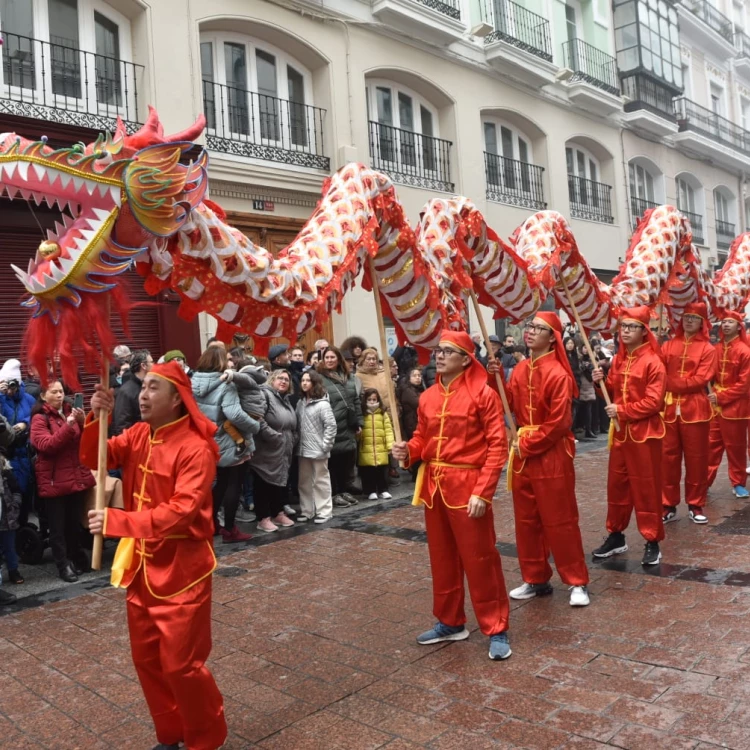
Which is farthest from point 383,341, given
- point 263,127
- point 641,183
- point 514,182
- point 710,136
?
point 710,136

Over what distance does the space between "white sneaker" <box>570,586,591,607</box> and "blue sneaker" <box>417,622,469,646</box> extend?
86 cm

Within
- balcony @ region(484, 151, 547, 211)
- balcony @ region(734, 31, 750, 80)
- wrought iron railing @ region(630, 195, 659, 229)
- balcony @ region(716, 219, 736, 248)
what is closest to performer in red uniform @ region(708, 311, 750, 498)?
balcony @ region(484, 151, 547, 211)

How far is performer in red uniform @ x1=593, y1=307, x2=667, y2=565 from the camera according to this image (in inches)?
227

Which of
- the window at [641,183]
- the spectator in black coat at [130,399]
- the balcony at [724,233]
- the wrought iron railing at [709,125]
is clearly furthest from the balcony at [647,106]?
the spectator in black coat at [130,399]

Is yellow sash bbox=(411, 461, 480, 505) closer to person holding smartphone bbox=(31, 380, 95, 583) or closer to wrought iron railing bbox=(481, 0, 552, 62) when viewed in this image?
person holding smartphone bbox=(31, 380, 95, 583)

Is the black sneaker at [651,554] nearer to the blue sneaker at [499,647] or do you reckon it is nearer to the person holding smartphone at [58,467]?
the blue sneaker at [499,647]

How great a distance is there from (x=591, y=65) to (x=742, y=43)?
34.3 ft

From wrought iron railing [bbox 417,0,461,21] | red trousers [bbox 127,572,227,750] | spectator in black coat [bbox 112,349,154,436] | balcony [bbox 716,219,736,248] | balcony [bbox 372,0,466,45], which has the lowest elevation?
red trousers [bbox 127,572,227,750]

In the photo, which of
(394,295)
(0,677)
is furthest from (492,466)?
(0,677)

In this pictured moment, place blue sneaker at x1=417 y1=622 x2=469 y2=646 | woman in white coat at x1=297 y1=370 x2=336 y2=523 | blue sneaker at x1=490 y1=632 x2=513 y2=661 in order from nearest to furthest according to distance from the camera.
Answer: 1. blue sneaker at x1=490 y1=632 x2=513 y2=661
2. blue sneaker at x1=417 y1=622 x2=469 y2=646
3. woman in white coat at x1=297 y1=370 x2=336 y2=523

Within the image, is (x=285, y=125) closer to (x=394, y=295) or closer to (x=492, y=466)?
(x=394, y=295)

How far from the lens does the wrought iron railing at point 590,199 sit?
17.9m

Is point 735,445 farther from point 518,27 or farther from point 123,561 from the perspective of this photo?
point 518,27

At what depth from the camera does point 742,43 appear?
989 inches
